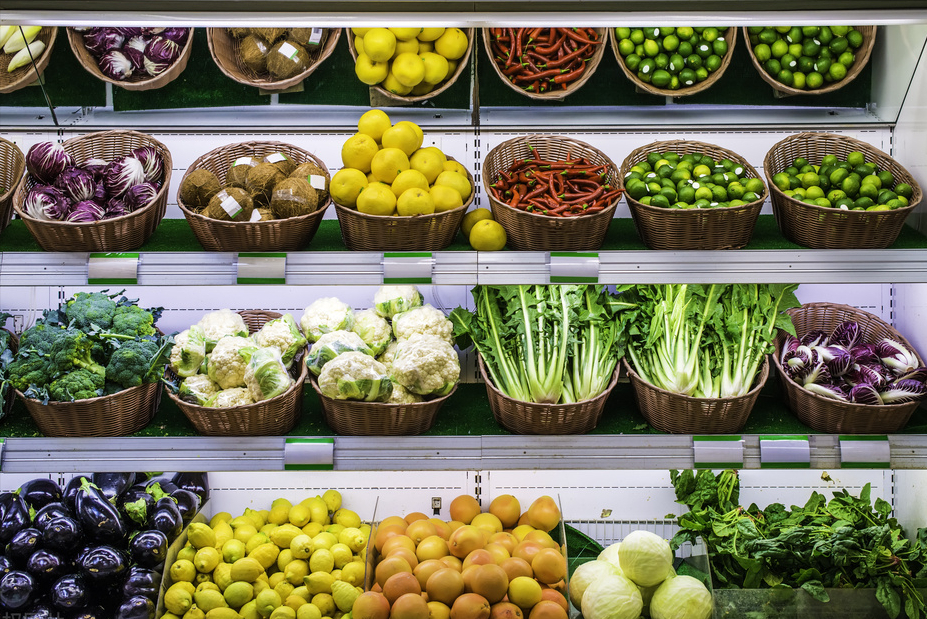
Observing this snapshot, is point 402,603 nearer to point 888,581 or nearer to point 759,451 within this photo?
point 759,451

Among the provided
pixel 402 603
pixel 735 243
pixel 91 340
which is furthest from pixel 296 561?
A: pixel 735 243

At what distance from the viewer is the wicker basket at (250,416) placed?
2.24 m

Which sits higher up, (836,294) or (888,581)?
(836,294)

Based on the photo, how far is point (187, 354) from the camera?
2398 mm

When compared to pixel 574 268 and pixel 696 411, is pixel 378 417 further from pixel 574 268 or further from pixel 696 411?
pixel 696 411

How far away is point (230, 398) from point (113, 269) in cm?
53

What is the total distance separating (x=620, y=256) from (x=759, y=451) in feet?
2.52

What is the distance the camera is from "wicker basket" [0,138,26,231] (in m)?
2.37

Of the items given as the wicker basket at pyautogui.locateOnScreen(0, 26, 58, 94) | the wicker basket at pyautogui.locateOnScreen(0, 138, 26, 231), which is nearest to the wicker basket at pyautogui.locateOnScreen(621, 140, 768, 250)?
the wicker basket at pyautogui.locateOnScreen(0, 138, 26, 231)

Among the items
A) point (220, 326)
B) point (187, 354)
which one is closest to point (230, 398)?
point (187, 354)

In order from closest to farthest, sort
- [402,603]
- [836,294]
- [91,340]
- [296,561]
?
[402,603] → [91,340] → [296,561] → [836,294]

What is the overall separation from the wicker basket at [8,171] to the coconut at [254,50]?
0.84 meters

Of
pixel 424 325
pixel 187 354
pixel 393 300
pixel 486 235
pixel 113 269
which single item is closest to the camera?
pixel 113 269

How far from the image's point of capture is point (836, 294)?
2.94m
